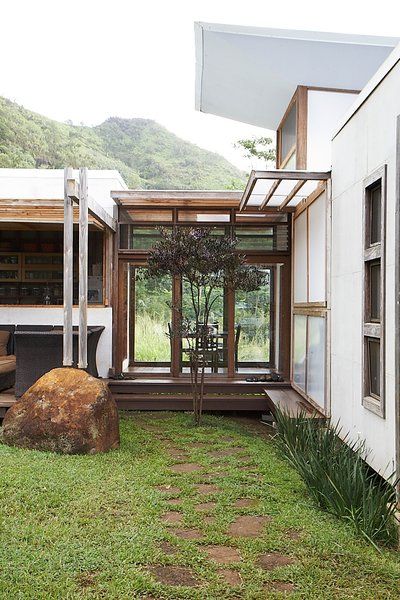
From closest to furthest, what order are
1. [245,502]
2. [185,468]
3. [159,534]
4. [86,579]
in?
[86,579] → [159,534] → [245,502] → [185,468]

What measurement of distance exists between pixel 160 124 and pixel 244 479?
32940mm

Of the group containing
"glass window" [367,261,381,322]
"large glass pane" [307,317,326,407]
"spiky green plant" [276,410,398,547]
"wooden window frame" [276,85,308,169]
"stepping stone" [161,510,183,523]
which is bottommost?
"stepping stone" [161,510,183,523]

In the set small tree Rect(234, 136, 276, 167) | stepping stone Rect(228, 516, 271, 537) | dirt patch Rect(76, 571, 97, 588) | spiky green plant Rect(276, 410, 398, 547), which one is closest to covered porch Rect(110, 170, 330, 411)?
spiky green plant Rect(276, 410, 398, 547)

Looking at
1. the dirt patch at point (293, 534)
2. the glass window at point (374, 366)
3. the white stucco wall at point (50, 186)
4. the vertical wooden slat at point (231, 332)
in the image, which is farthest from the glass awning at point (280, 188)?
the dirt patch at point (293, 534)

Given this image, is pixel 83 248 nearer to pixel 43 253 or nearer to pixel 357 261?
pixel 357 261

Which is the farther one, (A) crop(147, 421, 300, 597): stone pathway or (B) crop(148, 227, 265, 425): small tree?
(B) crop(148, 227, 265, 425): small tree

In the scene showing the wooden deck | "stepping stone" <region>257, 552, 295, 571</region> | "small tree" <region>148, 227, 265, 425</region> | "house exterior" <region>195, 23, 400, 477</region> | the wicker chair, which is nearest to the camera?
"stepping stone" <region>257, 552, 295, 571</region>

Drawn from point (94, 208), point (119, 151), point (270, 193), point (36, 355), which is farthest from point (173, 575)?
point (119, 151)

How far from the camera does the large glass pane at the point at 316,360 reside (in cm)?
729

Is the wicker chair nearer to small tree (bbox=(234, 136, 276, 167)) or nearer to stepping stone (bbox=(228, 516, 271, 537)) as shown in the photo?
stepping stone (bbox=(228, 516, 271, 537))

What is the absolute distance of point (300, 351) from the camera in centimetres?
882

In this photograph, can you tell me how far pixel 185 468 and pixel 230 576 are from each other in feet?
8.18

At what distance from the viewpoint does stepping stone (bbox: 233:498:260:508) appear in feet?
16.7

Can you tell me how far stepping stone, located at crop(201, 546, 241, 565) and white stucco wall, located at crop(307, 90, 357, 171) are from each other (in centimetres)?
552
